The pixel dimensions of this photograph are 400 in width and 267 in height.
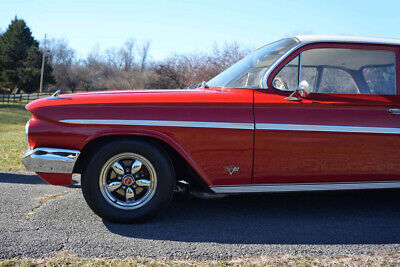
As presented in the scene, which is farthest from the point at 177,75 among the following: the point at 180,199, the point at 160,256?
the point at 160,256

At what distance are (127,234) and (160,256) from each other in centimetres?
54

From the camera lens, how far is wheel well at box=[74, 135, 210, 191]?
11.1 feet

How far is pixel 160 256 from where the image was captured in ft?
8.97

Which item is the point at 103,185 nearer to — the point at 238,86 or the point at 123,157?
the point at 123,157

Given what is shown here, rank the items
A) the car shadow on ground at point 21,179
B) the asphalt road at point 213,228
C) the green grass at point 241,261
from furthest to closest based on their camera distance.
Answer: the car shadow on ground at point 21,179 → the asphalt road at point 213,228 → the green grass at point 241,261

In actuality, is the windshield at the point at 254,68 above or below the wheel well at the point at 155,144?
above

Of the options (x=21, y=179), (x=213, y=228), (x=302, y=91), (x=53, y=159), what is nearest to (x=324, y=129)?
(x=302, y=91)

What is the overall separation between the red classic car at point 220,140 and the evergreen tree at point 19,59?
52.2m

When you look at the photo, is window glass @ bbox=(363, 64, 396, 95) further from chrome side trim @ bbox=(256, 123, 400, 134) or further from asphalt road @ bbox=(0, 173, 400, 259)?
asphalt road @ bbox=(0, 173, 400, 259)

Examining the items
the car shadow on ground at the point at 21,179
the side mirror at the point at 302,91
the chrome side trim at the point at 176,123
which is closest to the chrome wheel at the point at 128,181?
the chrome side trim at the point at 176,123

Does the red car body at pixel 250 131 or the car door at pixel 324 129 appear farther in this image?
the car door at pixel 324 129

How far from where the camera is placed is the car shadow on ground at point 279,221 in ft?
10.3

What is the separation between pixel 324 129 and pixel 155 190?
5.45ft

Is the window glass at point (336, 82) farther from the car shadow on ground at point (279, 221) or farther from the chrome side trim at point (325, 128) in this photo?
the car shadow on ground at point (279, 221)
